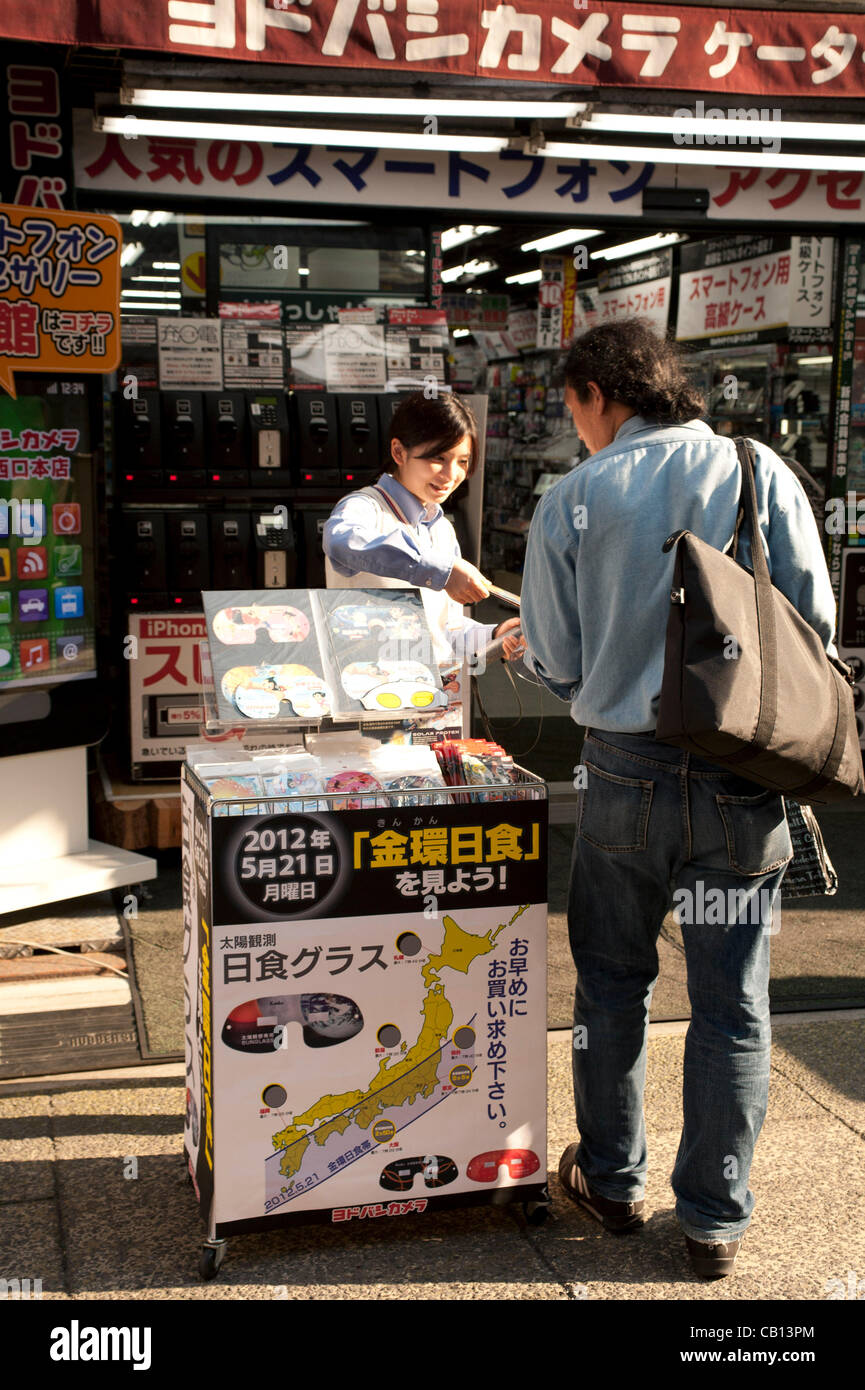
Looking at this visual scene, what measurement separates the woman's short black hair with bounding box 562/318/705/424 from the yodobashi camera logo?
278cm

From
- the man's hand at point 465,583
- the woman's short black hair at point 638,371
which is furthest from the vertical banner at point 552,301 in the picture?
the woman's short black hair at point 638,371

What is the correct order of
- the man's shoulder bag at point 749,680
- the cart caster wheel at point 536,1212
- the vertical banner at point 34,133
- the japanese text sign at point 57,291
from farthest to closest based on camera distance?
the vertical banner at point 34,133 < the japanese text sign at point 57,291 < the cart caster wheel at point 536,1212 < the man's shoulder bag at point 749,680

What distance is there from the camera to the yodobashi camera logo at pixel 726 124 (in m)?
4.97

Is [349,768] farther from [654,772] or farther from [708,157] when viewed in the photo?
[708,157]

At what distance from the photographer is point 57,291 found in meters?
4.22

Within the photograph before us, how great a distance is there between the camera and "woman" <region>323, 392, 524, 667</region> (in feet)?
10.6

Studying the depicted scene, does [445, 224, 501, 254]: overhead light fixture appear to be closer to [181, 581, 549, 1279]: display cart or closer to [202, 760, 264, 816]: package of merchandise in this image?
[202, 760, 264, 816]: package of merchandise

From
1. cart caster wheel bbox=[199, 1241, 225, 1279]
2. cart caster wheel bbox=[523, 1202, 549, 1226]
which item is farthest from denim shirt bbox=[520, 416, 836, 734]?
cart caster wheel bbox=[199, 1241, 225, 1279]

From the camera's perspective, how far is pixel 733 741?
230cm

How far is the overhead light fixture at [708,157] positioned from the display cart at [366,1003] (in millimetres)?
3460

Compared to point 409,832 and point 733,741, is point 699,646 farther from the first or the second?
point 409,832

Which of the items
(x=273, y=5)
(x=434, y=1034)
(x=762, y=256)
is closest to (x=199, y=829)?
(x=434, y=1034)

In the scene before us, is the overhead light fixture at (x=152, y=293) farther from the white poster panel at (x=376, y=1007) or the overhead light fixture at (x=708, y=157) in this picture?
the white poster panel at (x=376, y=1007)

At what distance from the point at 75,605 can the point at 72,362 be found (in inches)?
33.1
